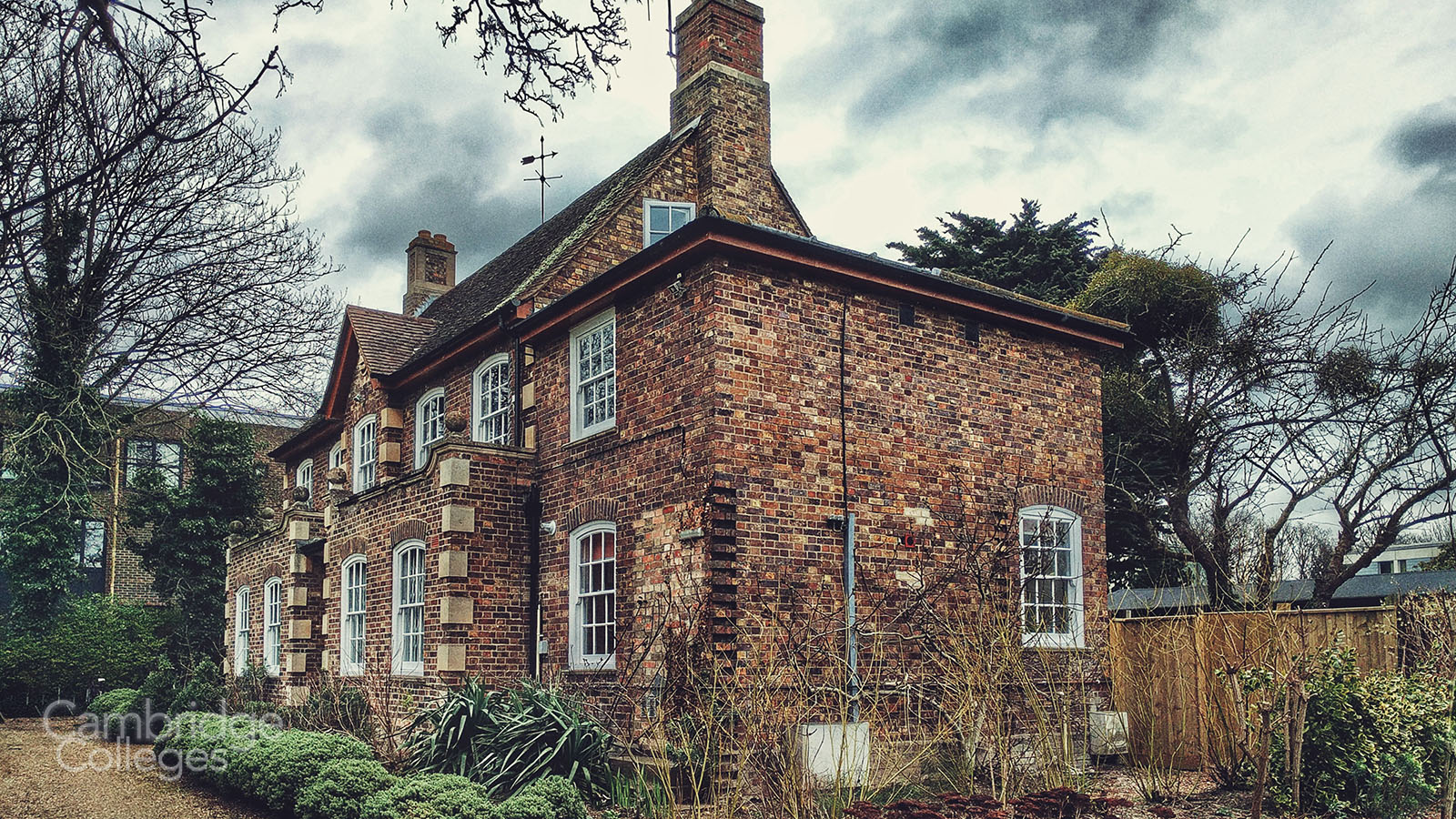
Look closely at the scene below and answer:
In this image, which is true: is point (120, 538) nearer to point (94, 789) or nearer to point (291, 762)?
point (94, 789)

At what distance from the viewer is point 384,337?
70.2 ft

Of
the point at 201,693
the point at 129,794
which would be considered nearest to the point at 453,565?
the point at 129,794

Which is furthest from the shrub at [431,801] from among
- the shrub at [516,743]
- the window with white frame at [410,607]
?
the window with white frame at [410,607]

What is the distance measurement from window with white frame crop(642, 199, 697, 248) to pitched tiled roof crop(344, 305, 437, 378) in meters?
5.36

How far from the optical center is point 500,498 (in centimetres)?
1547

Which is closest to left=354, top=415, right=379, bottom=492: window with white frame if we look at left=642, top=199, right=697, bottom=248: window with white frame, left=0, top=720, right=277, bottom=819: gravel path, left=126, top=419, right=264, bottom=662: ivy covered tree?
left=0, top=720, right=277, bottom=819: gravel path

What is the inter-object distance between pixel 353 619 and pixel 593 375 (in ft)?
23.5

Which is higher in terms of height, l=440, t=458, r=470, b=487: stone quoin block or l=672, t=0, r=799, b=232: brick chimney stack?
l=672, t=0, r=799, b=232: brick chimney stack

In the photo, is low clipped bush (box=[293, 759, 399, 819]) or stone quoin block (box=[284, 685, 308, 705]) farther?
stone quoin block (box=[284, 685, 308, 705])

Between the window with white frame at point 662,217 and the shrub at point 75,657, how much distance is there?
15646 millimetres

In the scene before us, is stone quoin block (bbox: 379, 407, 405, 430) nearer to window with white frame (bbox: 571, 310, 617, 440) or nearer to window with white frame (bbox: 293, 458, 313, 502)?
window with white frame (bbox: 571, 310, 617, 440)

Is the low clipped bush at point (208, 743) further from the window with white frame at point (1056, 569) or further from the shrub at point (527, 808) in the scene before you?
the window with white frame at point (1056, 569)

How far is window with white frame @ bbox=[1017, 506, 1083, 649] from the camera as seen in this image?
1443cm

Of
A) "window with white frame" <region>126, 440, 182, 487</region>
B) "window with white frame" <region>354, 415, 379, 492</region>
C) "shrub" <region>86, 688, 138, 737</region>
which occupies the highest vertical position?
"window with white frame" <region>126, 440, 182, 487</region>
